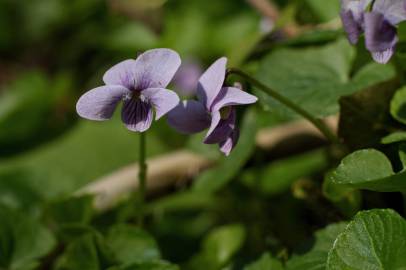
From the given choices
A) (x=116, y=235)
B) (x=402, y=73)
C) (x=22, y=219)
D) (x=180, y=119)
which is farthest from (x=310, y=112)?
(x=22, y=219)


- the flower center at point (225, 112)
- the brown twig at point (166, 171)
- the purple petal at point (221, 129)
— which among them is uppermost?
the flower center at point (225, 112)

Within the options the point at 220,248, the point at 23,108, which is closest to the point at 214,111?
the point at 220,248

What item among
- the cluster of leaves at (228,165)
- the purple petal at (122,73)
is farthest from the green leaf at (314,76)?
the purple petal at (122,73)

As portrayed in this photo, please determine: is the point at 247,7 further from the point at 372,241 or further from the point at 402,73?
the point at 372,241

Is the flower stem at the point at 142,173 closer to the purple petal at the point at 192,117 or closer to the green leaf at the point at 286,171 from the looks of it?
the purple petal at the point at 192,117

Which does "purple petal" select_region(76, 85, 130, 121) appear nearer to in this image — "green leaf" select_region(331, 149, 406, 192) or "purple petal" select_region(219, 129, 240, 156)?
"purple petal" select_region(219, 129, 240, 156)

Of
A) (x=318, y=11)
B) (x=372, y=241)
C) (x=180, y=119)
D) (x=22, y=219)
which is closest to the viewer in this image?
(x=372, y=241)

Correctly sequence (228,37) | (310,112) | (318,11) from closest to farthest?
(310,112) < (318,11) < (228,37)
